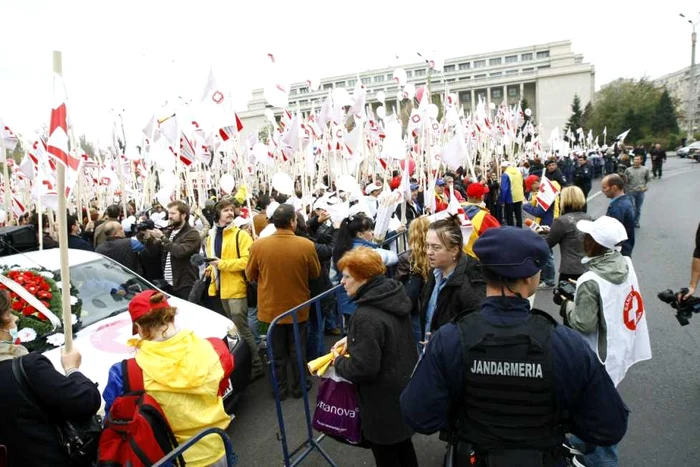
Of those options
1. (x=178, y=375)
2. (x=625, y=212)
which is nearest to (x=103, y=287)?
(x=178, y=375)

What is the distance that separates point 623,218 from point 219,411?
19.6ft

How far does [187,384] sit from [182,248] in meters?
3.16

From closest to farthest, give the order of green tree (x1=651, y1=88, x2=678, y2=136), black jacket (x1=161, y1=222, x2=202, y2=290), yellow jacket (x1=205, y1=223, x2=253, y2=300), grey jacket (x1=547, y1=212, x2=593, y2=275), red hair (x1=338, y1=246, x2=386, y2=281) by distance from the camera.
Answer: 1. red hair (x1=338, y1=246, x2=386, y2=281)
2. yellow jacket (x1=205, y1=223, x2=253, y2=300)
3. grey jacket (x1=547, y1=212, x2=593, y2=275)
4. black jacket (x1=161, y1=222, x2=202, y2=290)
5. green tree (x1=651, y1=88, x2=678, y2=136)

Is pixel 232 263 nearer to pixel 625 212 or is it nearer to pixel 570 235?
pixel 570 235

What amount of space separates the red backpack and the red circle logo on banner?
9.13ft

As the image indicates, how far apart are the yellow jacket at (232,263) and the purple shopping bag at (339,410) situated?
2.40m

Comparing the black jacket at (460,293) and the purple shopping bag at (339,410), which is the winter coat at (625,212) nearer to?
the black jacket at (460,293)

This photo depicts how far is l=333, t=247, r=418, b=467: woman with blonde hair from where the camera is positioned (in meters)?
2.55

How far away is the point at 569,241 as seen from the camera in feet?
17.4

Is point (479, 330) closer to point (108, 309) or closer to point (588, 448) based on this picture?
point (588, 448)

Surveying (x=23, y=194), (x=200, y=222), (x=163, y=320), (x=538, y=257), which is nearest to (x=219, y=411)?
(x=163, y=320)

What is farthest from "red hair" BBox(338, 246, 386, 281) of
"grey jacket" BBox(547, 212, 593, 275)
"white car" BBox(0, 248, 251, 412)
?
"grey jacket" BBox(547, 212, 593, 275)

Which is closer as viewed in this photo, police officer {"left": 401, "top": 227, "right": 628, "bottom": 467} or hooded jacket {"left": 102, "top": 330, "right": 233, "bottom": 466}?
police officer {"left": 401, "top": 227, "right": 628, "bottom": 467}

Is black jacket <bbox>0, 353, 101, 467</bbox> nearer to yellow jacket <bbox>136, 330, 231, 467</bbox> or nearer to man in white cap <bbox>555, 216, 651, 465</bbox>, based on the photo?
yellow jacket <bbox>136, 330, 231, 467</bbox>
